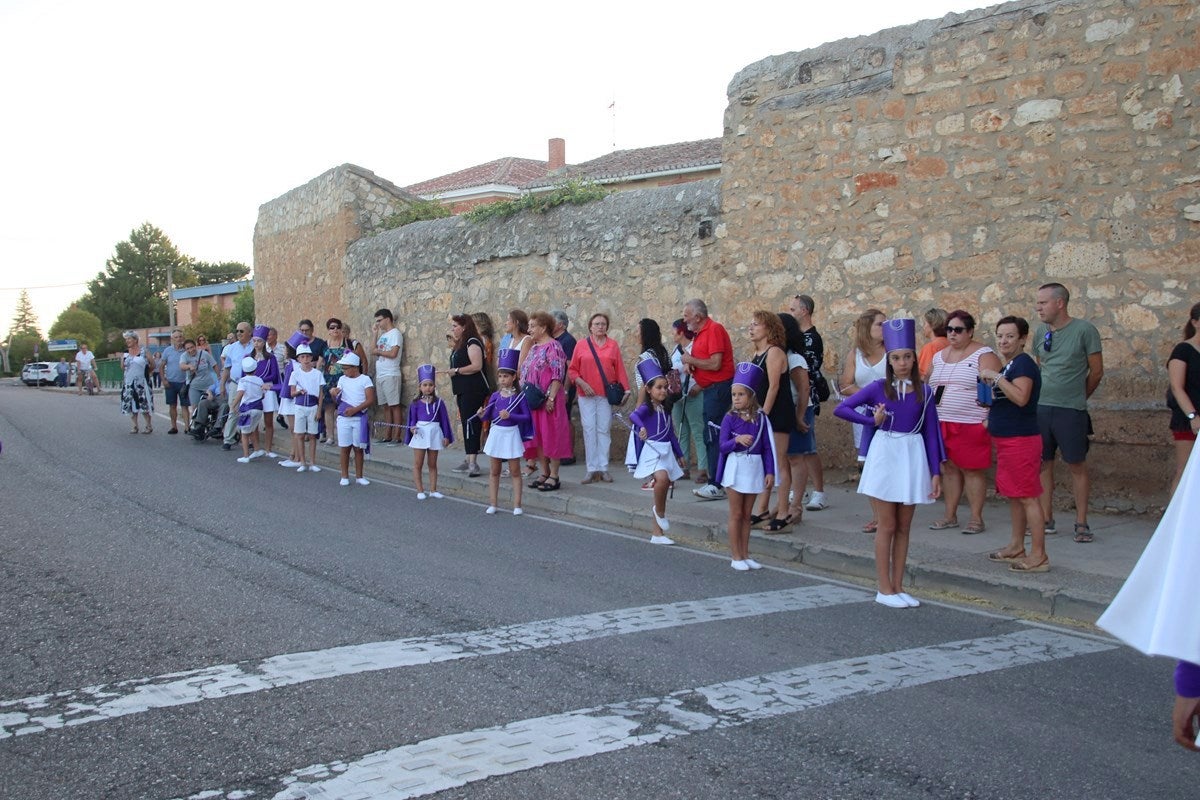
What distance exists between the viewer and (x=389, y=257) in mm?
16328

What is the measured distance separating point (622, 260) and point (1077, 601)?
7.44 meters

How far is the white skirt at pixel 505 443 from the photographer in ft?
32.7

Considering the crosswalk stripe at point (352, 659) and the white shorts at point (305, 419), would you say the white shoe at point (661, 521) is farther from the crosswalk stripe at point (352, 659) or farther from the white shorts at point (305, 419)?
the white shorts at point (305, 419)

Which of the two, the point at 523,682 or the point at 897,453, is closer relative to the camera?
the point at 523,682

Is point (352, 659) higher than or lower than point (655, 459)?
lower

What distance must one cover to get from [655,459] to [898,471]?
255 centimetres

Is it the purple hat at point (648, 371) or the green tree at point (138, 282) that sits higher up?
the green tree at point (138, 282)

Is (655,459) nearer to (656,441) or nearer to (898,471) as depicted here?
(656,441)

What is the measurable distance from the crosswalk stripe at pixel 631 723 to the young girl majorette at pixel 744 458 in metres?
2.19

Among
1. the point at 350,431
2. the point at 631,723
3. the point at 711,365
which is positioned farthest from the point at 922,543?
the point at 350,431

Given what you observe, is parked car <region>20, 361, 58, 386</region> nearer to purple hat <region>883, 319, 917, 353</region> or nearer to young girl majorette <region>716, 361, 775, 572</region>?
young girl majorette <region>716, 361, 775, 572</region>

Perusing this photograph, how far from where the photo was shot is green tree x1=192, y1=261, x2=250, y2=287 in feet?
308

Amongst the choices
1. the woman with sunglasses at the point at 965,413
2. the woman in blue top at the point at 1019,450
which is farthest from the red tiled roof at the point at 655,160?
the woman in blue top at the point at 1019,450

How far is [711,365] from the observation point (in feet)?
32.6
